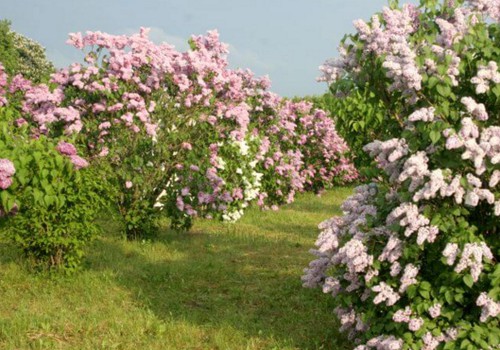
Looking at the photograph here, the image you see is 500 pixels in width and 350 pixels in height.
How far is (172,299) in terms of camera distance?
781 centimetres

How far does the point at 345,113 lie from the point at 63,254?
4937 mm

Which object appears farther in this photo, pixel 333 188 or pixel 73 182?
pixel 333 188

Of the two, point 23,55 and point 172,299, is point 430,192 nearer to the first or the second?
point 172,299

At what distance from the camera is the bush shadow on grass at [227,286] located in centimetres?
689

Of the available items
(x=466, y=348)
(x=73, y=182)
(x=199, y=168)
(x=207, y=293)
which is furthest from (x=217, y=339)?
(x=199, y=168)

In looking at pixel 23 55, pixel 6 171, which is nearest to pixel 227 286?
pixel 6 171

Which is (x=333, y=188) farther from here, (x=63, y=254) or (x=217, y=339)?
(x=217, y=339)

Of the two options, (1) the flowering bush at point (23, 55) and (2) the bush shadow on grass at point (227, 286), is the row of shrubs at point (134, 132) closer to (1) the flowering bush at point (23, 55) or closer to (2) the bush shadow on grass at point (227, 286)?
(2) the bush shadow on grass at point (227, 286)

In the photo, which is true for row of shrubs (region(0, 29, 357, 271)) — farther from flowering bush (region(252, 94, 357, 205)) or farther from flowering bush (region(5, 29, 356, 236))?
flowering bush (region(252, 94, 357, 205))

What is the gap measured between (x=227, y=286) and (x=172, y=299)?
100 cm

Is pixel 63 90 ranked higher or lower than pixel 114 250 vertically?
higher

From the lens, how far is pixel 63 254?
866 centimetres

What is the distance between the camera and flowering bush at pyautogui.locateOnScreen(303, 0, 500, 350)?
4.84 metres

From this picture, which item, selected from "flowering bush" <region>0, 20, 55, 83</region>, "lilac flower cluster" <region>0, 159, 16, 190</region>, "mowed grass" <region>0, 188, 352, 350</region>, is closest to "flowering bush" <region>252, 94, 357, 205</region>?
"mowed grass" <region>0, 188, 352, 350</region>
